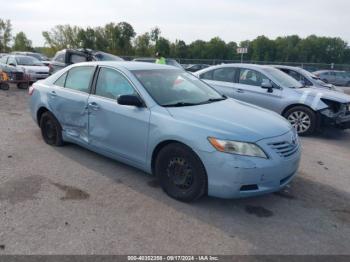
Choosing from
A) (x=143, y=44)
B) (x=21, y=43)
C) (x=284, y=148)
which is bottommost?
(x=284, y=148)

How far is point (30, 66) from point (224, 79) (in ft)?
35.2

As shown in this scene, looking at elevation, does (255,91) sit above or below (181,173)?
above

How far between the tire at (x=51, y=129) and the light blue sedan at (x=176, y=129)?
0.10 m

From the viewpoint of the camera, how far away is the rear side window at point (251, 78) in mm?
8312

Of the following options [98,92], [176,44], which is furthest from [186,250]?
[176,44]

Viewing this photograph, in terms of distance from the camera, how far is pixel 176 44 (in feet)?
258

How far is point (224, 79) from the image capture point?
8.96 metres

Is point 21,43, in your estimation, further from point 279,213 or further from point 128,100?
point 279,213

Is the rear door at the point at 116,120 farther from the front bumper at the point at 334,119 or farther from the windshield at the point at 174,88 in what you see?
the front bumper at the point at 334,119

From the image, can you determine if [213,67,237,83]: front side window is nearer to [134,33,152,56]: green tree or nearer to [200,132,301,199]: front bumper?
[200,132,301,199]: front bumper

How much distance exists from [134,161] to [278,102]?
15.6 ft

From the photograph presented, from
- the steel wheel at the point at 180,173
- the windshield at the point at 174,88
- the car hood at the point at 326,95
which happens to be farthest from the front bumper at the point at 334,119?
the steel wheel at the point at 180,173

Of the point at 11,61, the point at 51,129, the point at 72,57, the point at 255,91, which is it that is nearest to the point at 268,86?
the point at 255,91

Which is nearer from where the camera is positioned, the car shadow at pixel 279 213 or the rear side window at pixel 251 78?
the car shadow at pixel 279 213
